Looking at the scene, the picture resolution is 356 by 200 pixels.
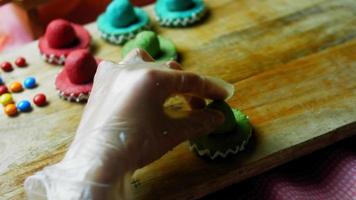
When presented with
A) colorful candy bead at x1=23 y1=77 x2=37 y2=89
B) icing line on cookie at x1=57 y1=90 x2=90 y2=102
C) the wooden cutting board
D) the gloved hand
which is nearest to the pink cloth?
the wooden cutting board

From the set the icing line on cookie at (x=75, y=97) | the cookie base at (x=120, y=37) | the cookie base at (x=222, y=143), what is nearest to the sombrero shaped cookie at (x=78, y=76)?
the icing line on cookie at (x=75, y=97)

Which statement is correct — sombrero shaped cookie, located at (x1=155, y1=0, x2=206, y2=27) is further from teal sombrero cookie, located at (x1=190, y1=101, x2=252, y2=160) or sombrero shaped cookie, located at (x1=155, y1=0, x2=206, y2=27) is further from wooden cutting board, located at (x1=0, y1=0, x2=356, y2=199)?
teal sombrero cookie, located at (x1=190, y1=101, x2=252, y2=160)

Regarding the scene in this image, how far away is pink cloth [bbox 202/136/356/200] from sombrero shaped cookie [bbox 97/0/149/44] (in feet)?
1.14

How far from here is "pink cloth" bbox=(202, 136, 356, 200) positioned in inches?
26.9

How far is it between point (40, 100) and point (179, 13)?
1.02 feet

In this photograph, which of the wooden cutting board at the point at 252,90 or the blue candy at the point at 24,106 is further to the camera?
the blue candy at the point at 24,106

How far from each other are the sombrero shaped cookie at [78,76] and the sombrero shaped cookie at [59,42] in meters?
0.08

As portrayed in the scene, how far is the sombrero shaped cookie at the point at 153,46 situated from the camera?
824 millimetres

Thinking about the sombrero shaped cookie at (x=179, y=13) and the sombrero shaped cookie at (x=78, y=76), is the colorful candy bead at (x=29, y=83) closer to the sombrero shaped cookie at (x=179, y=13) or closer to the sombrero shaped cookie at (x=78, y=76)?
the sombrero shaped cookie at (x=78, y=76)

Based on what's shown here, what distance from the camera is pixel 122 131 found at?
558mm

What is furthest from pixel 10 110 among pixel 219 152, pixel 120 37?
pixel 219 152

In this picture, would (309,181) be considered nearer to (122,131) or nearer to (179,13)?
(122,131)

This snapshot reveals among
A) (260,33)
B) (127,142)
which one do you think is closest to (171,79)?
(127,142)

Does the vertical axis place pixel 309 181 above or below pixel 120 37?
below
